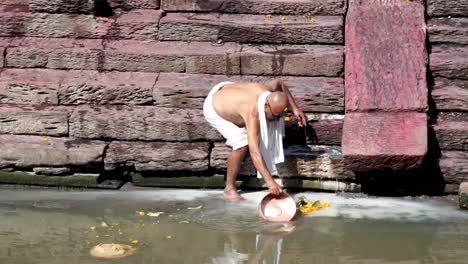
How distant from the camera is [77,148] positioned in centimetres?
686

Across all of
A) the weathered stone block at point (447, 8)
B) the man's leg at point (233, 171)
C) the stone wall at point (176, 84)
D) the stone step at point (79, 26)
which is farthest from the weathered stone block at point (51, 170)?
the weathered stone block at point (447, 8)

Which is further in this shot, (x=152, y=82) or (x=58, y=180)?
(x=152, y=82)

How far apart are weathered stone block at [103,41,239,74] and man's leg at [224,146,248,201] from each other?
120cm

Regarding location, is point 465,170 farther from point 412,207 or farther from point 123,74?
point 123,74

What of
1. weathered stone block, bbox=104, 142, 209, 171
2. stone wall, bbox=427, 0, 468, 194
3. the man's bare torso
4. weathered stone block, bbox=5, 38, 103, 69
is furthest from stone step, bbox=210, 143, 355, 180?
weathered stone block, bbox=5, 38, 103, 69

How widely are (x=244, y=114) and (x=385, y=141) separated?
1.23 m

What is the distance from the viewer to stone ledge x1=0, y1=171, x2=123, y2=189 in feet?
22.5

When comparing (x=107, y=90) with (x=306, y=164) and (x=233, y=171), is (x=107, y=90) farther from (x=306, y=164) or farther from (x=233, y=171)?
(x=306, y=164)

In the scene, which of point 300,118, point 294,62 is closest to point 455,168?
point 300,118

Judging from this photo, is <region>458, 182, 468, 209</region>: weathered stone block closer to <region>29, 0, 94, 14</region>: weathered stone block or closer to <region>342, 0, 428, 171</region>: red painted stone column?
<region>342, 0, 428, 171</region>: red painted stone column

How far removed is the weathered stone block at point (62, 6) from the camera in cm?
777

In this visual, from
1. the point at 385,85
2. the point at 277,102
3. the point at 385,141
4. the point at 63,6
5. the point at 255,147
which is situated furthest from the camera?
the point at 63,6

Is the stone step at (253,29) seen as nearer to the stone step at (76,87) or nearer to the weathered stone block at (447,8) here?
the stone step at (76,87)

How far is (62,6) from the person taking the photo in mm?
7785
